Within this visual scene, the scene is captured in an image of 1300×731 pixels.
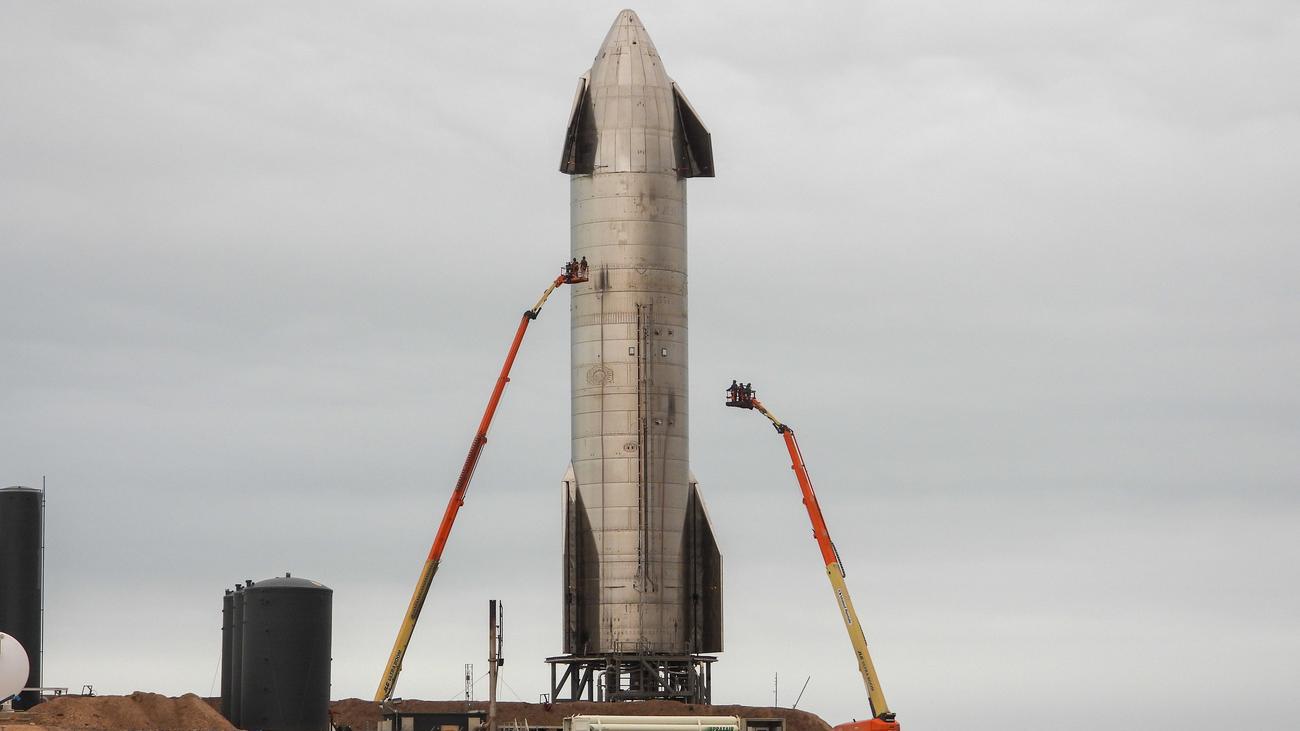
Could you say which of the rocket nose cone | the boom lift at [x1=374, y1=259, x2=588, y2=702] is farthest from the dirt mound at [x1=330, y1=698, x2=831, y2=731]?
the rocket nose cone

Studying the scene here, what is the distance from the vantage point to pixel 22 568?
110625 mm

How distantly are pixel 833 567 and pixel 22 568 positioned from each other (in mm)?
41864

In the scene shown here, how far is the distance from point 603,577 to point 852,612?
13.5m

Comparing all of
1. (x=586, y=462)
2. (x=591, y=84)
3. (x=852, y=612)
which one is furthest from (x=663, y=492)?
(x=591, y=84)

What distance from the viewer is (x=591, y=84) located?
12925cm

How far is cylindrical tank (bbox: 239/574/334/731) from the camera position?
104 metres

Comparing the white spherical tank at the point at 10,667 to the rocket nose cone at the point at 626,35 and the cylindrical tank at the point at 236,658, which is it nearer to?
the cylindrical tank at the point at 236,658

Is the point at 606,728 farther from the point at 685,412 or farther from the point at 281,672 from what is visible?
the point at 685,412

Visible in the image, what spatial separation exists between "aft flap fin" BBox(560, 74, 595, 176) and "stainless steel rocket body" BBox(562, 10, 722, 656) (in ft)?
0.24

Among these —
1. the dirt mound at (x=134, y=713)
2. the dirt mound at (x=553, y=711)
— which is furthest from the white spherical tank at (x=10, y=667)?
the dirt mound at (x=553, y=711)

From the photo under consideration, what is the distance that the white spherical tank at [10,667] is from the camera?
95.9m

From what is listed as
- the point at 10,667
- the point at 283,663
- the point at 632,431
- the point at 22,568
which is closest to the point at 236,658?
the point at 283,663

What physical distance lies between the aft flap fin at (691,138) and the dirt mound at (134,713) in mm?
39845

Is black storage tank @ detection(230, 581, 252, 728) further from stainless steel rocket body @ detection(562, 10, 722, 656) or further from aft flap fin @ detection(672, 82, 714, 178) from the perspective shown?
aft flap fin @ detection(672, 82, 714, 178)
